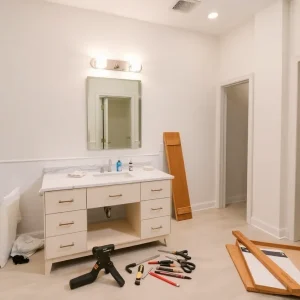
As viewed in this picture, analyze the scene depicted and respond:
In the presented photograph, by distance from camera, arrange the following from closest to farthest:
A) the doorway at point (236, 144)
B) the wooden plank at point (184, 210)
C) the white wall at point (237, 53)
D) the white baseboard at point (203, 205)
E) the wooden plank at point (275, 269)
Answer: the wooden plank at point (275, 269), the white wall at point (237, 53), the wooden plank at point (184, 210), the white baseboard at point (203, 205), the doorway at point (236, 144)

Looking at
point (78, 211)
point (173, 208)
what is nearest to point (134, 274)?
point (78, 211)

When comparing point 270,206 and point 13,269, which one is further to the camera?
point 270,206

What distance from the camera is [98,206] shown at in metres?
2.19

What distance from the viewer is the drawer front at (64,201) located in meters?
2.00

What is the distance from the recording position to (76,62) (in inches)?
109

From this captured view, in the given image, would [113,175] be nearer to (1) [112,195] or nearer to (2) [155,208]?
(1) [112,195]

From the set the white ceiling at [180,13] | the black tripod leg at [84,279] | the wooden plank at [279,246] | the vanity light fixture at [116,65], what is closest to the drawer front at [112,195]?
the black tripod leg at [84,279]

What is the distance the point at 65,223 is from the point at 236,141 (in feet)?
9.99

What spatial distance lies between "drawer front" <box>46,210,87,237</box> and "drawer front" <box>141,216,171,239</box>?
0.61m

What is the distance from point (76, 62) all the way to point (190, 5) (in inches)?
57.4

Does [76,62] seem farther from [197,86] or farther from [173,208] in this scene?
[173,208]

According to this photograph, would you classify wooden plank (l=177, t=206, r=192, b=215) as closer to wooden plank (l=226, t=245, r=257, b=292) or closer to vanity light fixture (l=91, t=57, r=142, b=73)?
wooden plank (l=226, t=245, r=257, b=292)

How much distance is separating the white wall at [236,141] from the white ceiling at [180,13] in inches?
42.2

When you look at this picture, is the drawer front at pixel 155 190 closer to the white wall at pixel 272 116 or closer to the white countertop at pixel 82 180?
the white countertop at pixel 82 180
